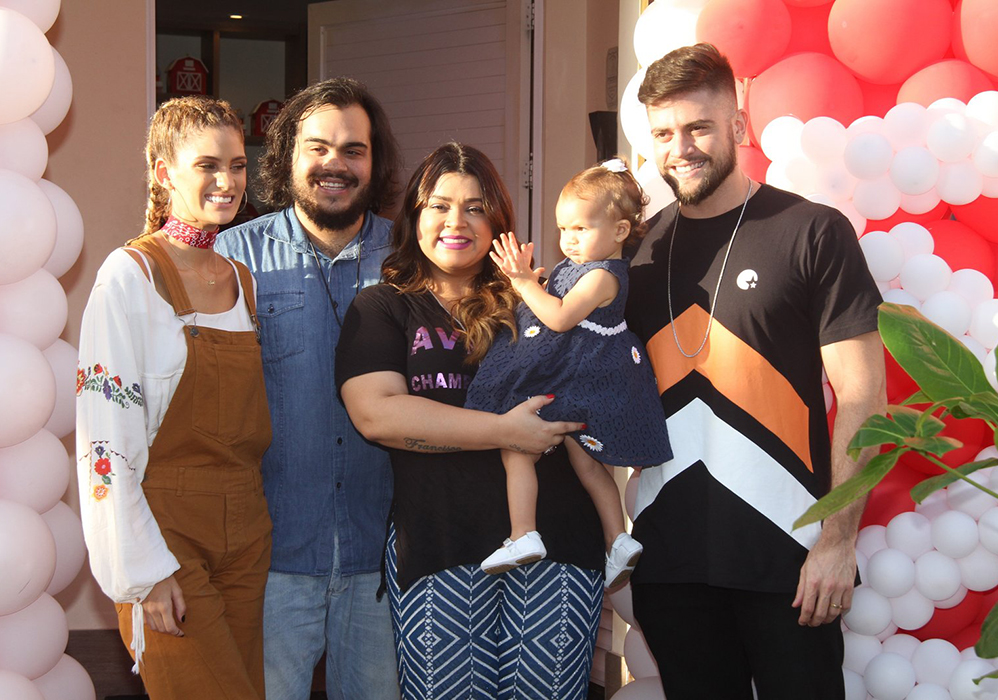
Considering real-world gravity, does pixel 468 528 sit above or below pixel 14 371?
below

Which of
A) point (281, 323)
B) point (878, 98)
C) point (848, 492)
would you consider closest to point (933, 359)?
point (848, 492)

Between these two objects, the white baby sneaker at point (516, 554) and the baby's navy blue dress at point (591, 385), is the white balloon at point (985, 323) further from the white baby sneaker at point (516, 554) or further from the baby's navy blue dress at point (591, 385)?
the white baby sneaker at point (516, 554)

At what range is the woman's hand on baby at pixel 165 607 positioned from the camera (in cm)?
188

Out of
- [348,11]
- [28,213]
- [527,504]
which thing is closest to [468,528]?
[527,504]

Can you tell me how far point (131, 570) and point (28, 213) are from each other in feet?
3.28

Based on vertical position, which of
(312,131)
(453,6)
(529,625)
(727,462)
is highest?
(453,6)

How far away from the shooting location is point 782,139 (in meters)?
2.29

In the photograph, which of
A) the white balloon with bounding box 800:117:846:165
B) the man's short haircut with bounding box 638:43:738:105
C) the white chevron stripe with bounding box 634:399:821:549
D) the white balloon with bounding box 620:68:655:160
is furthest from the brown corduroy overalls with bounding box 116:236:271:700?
the white balloon with bounding box 800:117:846:165

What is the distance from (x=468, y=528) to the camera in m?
2.00

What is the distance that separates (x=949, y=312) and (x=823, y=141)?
0.46 m

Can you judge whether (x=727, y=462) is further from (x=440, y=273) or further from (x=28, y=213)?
(x=28, y=213)

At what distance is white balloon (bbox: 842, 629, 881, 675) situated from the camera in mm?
2150

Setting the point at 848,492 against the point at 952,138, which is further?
the point at 952,138

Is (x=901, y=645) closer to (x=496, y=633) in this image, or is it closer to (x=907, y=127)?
(x=496, y=633)
